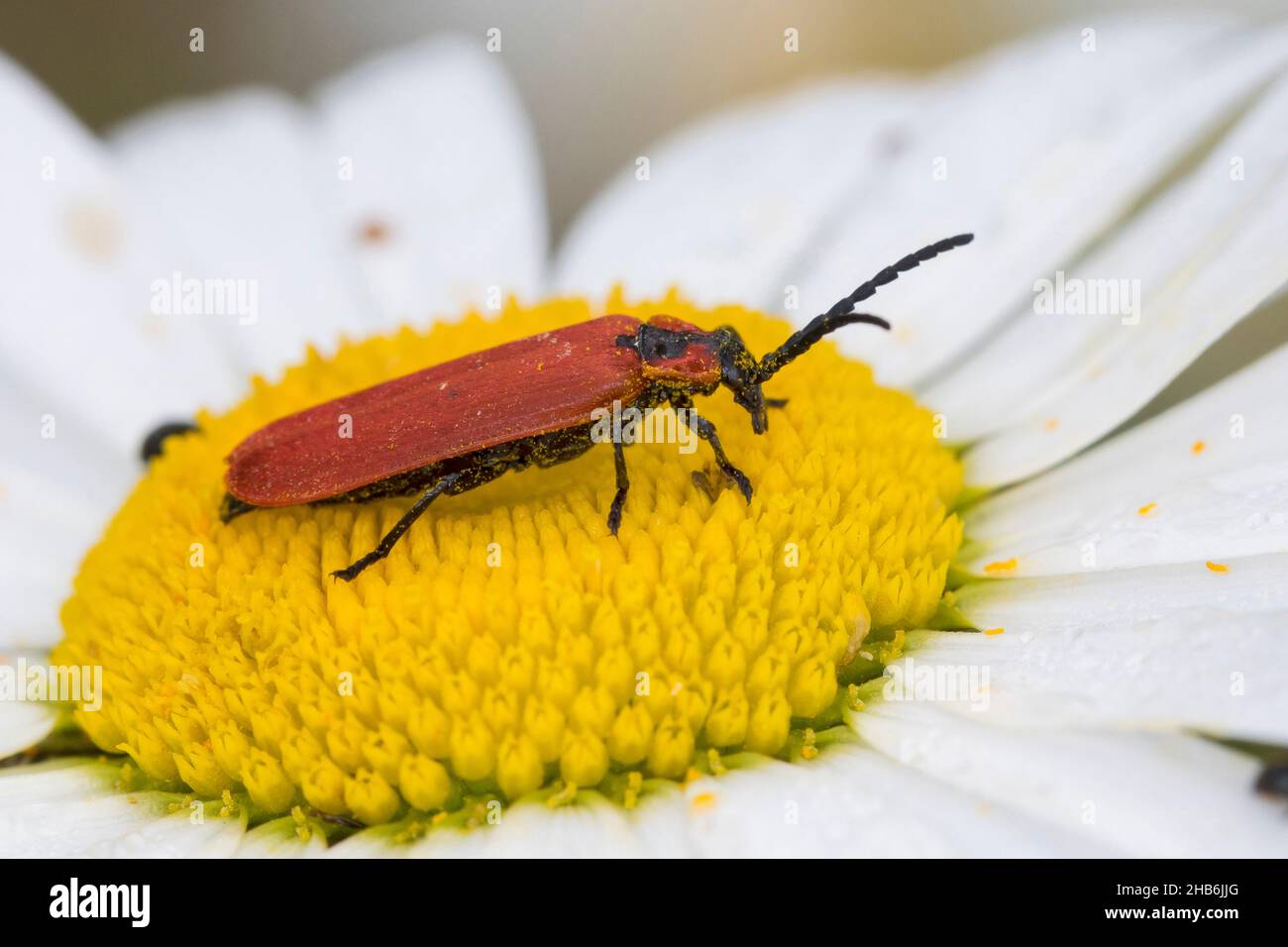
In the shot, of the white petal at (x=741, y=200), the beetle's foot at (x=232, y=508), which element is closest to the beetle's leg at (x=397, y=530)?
the beetle's foot at (x=232, y=508)

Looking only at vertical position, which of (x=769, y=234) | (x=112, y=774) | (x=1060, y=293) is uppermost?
(x=769, y=234)

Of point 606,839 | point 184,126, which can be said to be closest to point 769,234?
point 184,126

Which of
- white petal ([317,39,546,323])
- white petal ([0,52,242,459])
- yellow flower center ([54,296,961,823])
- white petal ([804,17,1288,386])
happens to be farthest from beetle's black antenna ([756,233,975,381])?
white petal ([0,52,242,459])

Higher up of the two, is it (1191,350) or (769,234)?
(769,234)

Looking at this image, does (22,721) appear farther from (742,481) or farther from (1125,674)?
(1125,674)

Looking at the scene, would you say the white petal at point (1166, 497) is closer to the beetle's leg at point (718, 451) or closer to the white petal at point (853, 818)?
the beetle's leg at point (718, 451)

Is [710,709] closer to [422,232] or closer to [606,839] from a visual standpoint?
[606,839]

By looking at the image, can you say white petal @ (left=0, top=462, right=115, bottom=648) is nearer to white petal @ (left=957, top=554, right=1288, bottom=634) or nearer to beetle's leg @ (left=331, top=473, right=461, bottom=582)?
beetle's leg @ (left=331, top=473, right=461, bottom=582)
